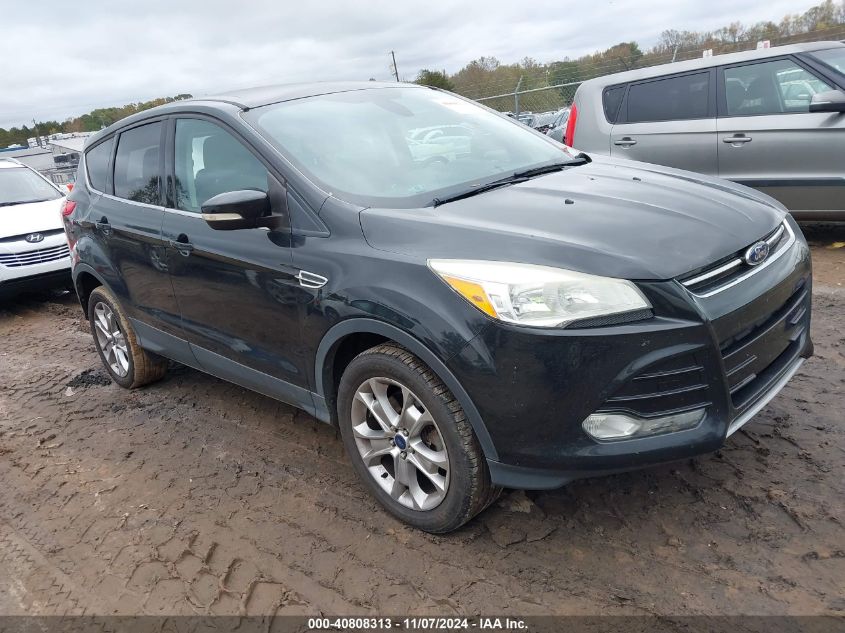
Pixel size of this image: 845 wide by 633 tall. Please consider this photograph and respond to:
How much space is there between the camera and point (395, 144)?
3.27 metres

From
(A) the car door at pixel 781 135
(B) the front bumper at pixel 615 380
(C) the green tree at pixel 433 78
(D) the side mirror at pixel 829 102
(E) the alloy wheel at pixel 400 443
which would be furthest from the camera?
(C) the green tree at pixel 433 78

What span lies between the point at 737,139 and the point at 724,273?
4.25 meters

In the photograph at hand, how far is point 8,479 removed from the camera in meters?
3.76

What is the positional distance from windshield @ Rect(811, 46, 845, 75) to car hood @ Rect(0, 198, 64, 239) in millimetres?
7787

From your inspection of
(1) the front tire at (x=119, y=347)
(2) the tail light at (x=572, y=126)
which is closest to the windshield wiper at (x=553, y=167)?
(1) the front tire at (x=119, y=347)

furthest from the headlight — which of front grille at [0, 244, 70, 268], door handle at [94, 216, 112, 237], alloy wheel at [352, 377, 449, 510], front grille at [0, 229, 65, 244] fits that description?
front grille at [0, 229, 65, 244]

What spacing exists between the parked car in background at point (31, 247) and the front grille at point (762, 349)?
7.49 m

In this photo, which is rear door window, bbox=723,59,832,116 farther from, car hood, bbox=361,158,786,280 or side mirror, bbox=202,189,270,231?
side mirror, bbox=202,189,270,231

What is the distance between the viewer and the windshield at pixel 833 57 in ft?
18.5

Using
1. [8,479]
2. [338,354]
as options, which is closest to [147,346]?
[8,479]

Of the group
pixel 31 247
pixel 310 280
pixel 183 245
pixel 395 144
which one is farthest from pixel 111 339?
pixel 31 247

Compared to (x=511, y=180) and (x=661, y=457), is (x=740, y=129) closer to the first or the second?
(x=511, y=180)

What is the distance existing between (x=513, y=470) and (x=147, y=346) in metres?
2.90

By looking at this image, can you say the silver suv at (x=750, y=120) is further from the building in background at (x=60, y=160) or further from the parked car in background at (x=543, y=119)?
the parked car in background at (x=543, y=119)
